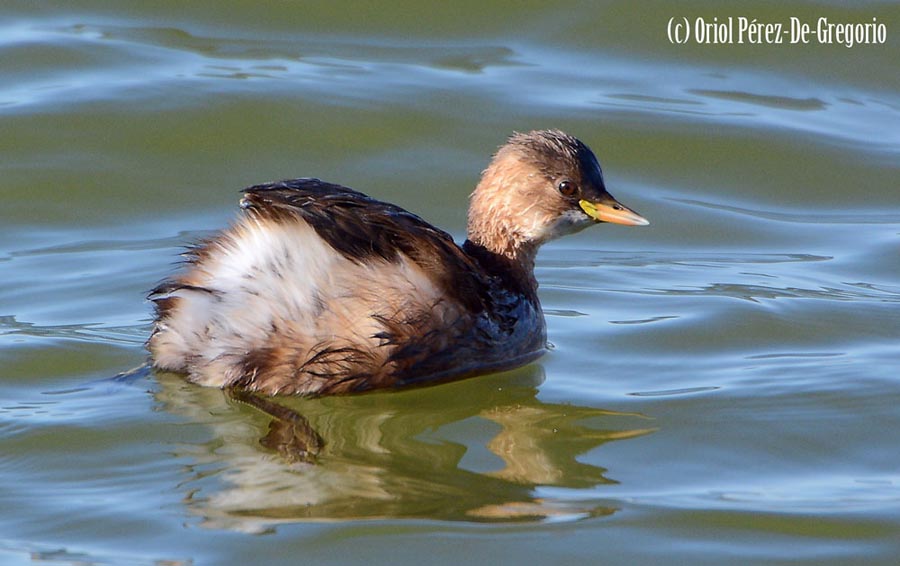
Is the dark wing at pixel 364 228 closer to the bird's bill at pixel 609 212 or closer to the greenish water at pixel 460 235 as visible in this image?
the greenish water at pixel 460 235

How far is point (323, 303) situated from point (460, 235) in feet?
8.47

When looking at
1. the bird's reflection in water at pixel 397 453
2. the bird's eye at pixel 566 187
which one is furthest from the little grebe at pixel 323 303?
the bird's eye at pixel 566 187

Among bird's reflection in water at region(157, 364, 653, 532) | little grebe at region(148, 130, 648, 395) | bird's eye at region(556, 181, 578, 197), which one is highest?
bird's eye at region(556, 181, 578, 197)

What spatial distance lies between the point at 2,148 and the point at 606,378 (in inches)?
166

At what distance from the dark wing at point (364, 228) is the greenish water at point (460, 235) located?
0.50 m

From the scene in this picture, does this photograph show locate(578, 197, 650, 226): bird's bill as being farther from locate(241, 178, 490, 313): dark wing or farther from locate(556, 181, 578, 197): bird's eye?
locate(241, 178, 490, 313): dark wing

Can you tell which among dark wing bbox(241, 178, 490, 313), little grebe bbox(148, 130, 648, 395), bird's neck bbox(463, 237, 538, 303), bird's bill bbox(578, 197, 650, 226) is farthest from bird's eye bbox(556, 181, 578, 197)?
dark wing bbox(241, 178, 490, 313)

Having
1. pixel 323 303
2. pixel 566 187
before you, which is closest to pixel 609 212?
pixel 566 187

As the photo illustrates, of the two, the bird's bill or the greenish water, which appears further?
the bird's bill

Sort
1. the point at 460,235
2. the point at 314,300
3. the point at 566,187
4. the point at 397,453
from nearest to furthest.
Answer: the point at 397,453 < the point at 314,300 < the point at 566,187 < the point at 460,235

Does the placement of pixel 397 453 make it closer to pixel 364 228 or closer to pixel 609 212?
pixel 364 228

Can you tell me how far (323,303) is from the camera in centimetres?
542

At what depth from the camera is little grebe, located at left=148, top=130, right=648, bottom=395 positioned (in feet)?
17.7

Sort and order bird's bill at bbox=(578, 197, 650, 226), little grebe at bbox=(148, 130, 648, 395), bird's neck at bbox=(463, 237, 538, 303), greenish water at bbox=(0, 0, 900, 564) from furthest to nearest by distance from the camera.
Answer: bird's bill at bbox=(578, 197, 650, 226) → bird's neck at bbox=(463, 237, 538, 303) → little grebe at bbox=(148, 130, 648, 395) → greenish water at bbox=(0, 0, 900, 564)
